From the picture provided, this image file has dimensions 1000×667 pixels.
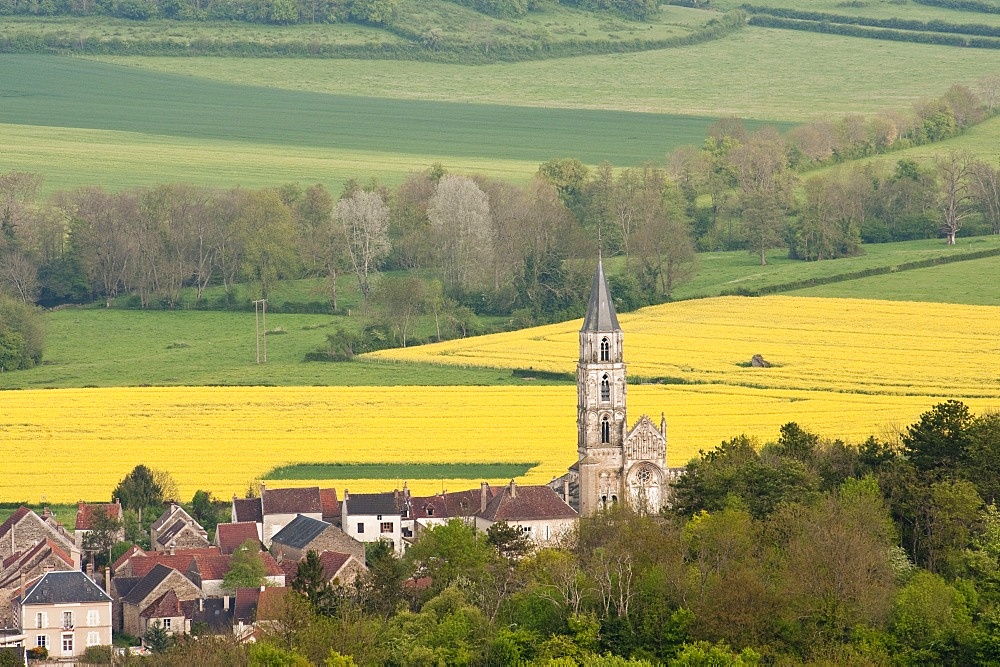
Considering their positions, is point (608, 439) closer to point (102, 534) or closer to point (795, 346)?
point (102, 534)

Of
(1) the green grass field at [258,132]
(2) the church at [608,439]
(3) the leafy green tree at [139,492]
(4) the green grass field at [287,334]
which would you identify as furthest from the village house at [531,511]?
(1) the green grass field at [258,132]

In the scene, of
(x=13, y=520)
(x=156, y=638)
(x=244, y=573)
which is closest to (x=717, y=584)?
(x=244, y=573)

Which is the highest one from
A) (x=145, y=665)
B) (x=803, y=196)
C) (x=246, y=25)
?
(x=246, y=25)

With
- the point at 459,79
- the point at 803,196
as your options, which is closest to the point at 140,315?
the point at 803,196

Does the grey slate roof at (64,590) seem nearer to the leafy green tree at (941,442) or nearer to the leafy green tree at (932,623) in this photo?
the leafy green tree at (932,623)

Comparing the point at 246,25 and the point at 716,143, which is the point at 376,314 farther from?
the point at 246,25

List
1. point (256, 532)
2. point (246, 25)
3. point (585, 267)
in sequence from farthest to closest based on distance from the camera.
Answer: point (246, 25) < point (585, 267) < point (256, 532)
